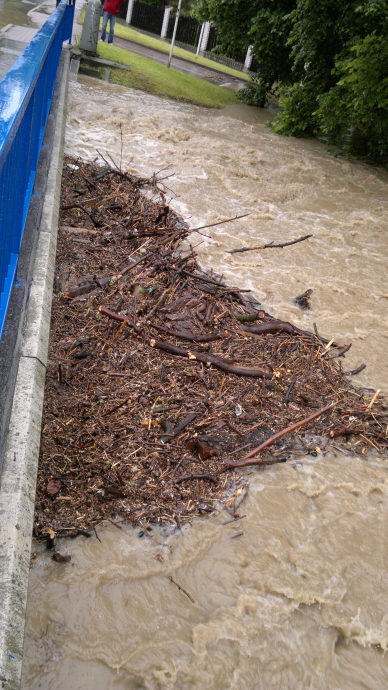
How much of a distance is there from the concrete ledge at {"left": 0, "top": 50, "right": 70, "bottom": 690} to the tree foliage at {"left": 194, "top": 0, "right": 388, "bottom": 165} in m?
10.0

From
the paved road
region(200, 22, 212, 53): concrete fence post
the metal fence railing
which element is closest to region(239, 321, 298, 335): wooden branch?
the paved road

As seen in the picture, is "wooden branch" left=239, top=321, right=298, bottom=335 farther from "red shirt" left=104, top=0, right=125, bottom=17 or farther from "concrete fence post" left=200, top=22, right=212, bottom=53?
"concrete fence post" left=200, top=22, right=212, bottom=53

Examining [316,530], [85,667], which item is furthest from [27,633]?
[316,530]

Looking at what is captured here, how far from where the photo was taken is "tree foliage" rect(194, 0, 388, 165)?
11273 mm

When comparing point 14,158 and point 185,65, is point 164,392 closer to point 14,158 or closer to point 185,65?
point 14,158

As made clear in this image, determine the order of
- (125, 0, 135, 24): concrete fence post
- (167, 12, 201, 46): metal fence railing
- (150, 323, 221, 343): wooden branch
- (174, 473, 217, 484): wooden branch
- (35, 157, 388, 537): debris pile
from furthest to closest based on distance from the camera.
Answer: (167, 12, 201, 46): metal fence railing → (125, 0, 135, 24): concrete fence post → (150, 323, 221, 343): wooden branch → (174, 473, 217, 484): wooden branch → (35, 157, 388, 537): debris pile

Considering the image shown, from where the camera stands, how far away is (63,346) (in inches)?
172

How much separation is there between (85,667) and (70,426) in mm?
1599

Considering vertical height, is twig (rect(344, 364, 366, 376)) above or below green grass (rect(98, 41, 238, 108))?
below

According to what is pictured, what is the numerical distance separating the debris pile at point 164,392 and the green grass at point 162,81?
11088 millimetres

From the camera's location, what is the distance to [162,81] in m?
16.4

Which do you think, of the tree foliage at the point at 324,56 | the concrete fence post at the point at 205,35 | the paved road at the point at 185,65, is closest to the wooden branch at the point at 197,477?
the tree foliage at the point at 324,56

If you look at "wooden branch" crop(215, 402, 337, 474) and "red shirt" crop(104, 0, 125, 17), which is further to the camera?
"red shirt" crop(104, 0, 125, 17)

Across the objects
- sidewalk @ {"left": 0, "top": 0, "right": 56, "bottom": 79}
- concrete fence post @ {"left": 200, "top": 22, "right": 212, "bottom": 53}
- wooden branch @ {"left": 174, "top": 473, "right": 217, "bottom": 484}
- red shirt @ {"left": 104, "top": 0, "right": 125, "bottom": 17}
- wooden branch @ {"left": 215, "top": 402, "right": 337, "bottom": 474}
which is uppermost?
concrete fence post @ {"left": 200, "top": 22, "right": 212, "bottom": 53}
